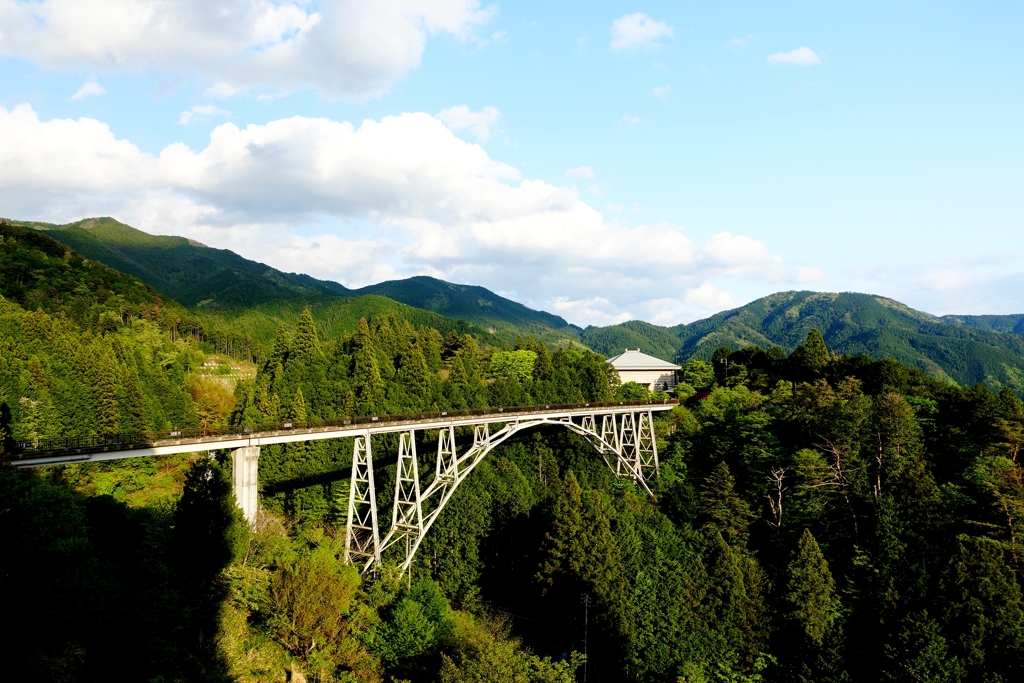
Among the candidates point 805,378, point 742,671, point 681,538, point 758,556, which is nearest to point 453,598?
point 681,538

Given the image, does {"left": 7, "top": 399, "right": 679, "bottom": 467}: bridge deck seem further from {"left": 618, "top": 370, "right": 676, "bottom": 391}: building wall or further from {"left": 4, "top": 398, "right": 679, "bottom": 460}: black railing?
{"left": 618, "top": 370, "right": 676, "bottom": 391}: building wall

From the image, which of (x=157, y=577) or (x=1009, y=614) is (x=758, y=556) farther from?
(x=157, y=577)

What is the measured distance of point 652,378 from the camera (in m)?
101

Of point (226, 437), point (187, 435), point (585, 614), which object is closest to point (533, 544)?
point (585, 614)

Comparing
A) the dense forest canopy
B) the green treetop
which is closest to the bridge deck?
the dense forest canopy

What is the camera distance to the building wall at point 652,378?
9969 centimetres

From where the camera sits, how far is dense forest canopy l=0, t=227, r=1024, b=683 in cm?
2422

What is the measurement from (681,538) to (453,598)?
16.5m

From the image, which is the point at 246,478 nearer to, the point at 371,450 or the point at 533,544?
the point at 371,450

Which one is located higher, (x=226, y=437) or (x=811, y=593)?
(x=226, y=437)

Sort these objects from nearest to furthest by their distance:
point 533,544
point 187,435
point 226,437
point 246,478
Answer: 1. point 226,437
2. point 246,478
3. point 187,435
4. point 533,544

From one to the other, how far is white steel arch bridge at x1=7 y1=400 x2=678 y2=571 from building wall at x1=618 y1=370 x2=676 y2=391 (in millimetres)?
40309

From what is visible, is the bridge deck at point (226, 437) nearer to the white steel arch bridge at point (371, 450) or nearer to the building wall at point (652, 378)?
the white steel arch bridge at point (371, 450)

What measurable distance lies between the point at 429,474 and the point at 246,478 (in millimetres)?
23778
